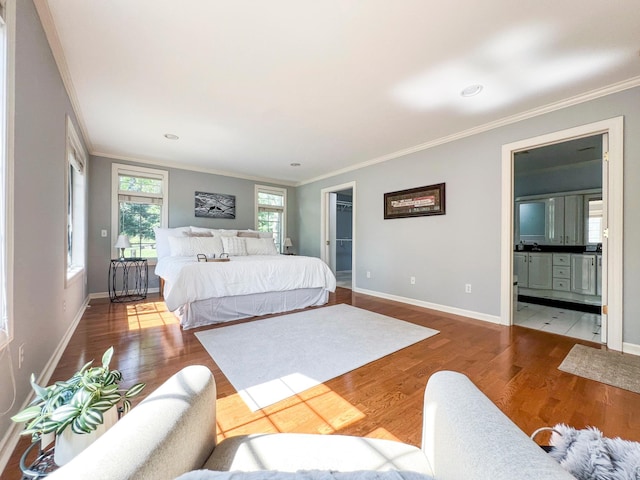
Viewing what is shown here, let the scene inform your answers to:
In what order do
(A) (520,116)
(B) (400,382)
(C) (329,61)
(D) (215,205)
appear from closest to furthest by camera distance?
(B) (400,382) → (C) (329,61) → (A) (520,116) → (D) (215,205)

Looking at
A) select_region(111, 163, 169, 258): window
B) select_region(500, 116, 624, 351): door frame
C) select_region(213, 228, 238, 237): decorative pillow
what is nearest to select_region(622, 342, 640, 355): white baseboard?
select_region(500, 116, 624, 351): door frame

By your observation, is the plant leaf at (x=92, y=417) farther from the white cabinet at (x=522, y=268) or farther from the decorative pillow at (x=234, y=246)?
the white cabinet at (x=522, y=268)

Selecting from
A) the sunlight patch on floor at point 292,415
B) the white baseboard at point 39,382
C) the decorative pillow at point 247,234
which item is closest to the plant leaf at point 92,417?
the sunlight patch on floor at point 292,415

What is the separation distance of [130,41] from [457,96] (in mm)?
2786

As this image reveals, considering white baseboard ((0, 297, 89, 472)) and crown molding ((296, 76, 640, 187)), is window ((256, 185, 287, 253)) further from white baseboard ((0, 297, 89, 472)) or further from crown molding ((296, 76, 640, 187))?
white baseboard ((0, 297, 89, 472))

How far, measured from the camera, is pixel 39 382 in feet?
5.72

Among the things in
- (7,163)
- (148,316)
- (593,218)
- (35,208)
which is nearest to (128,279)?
(148,316)

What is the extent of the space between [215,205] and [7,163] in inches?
168

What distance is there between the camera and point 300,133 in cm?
364

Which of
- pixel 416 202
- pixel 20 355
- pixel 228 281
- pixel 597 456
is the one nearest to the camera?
pixel 597 456

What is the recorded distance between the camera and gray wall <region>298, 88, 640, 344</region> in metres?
2.44

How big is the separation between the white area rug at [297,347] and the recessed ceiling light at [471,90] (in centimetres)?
240

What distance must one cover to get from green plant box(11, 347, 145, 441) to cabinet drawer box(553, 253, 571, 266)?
6043 mm

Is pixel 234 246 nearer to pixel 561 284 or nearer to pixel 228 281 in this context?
pixel 228 281
